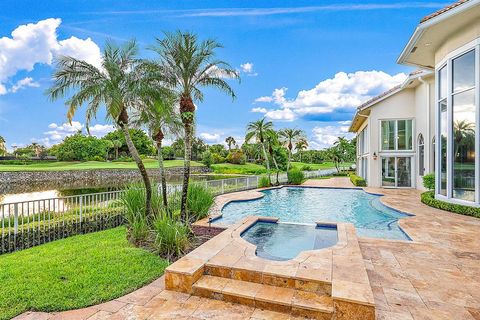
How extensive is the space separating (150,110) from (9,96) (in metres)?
23.3

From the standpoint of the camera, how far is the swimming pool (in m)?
7.90

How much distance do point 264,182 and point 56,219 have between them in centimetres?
1341

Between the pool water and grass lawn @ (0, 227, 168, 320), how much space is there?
2.28m

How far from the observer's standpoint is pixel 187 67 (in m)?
7.16

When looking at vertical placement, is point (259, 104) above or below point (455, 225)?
above

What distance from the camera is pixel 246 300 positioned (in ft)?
11.7

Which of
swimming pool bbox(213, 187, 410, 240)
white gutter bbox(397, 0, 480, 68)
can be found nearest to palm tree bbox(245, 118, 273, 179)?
swimming pool bbox(213, 187, 410, 240)

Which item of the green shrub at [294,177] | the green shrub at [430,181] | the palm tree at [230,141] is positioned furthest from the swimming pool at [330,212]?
the palm tree at [230,141]

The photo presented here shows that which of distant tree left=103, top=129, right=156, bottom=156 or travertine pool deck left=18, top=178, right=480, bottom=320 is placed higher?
distant tree left=103, top=129, right=156, bottom=156

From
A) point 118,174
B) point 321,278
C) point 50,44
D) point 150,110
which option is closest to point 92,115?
point 150,110

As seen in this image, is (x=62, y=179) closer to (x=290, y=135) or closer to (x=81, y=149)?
(x=81, y=149)

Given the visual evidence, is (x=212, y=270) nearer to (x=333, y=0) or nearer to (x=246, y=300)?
(x=246, y=300)

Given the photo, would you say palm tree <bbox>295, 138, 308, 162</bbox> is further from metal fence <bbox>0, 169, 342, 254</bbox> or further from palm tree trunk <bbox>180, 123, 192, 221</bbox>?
palm tree trunk <bbox>180, 123, 192, 221</bbox>

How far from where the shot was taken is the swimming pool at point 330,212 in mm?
7900
